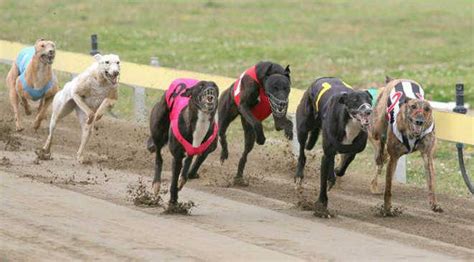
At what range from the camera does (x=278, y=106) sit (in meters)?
10.9

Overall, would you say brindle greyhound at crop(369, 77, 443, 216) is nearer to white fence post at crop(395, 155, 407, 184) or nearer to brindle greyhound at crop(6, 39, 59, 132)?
white fence post at crop(395, 155, 407, 184)

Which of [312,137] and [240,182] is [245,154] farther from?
[312,137]

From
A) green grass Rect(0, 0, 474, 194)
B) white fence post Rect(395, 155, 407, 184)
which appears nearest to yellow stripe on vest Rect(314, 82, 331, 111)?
white fence post Rect(395, 155, 407, 184)

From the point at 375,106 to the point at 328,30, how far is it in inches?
789

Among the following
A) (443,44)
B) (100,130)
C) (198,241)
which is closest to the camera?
(198,241)

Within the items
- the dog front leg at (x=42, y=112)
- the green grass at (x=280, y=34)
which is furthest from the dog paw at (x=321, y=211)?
the green grass at (x=280, y=34)

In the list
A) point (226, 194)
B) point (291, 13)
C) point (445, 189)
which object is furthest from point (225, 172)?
point (291, 13)

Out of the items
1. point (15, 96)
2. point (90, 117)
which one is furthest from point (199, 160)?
point (15, 96)

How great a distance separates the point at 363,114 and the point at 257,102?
1883 millimetres

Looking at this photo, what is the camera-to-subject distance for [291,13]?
115 feet

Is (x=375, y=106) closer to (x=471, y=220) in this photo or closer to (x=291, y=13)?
(x=471, y=220)

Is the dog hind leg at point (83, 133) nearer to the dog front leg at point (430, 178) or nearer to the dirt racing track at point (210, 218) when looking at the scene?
the dirt racing track at point (210, 218)

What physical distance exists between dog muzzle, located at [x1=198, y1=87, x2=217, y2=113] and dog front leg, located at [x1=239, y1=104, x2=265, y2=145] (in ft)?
4.78

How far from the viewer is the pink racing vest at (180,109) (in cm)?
1005
